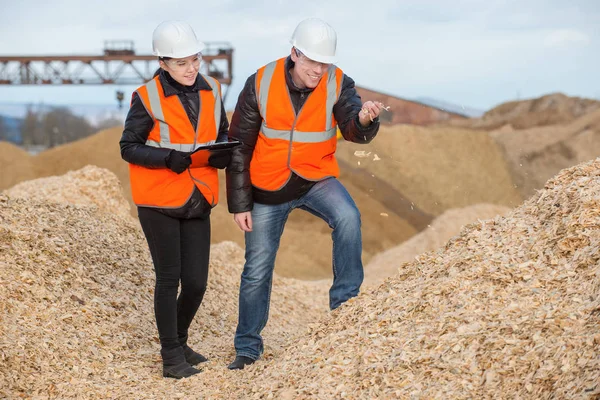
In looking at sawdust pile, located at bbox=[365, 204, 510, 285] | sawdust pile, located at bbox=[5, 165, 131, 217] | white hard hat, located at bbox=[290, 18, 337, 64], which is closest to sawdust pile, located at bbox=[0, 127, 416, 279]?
sawdust pile, located at bbox=[365, 204, 510, 285]

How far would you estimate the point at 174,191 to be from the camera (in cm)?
431

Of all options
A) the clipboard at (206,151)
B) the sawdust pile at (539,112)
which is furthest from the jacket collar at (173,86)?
the sawdust pile at (539,112)

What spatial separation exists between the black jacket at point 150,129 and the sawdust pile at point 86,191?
17.6ft

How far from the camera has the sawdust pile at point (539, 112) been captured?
21062 millimetres

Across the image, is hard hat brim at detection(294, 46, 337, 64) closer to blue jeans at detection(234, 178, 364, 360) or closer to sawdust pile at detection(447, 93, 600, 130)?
blue jeans at detection(234, 178, 364, 360)

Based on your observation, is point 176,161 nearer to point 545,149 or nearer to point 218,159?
point 218,159

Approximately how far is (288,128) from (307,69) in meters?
0.39

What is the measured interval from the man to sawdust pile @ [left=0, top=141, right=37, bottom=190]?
18034 millimetres

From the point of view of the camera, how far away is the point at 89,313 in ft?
18.8

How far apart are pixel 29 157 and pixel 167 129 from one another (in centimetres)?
1963

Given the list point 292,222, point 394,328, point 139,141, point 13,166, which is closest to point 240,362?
point 394,328

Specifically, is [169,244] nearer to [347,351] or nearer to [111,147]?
[347,351]

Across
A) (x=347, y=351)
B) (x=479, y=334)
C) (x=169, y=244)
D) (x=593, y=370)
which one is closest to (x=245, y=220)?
(x=169, y=244)

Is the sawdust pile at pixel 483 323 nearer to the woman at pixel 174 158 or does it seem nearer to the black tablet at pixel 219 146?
the woman at pixel 174 158
